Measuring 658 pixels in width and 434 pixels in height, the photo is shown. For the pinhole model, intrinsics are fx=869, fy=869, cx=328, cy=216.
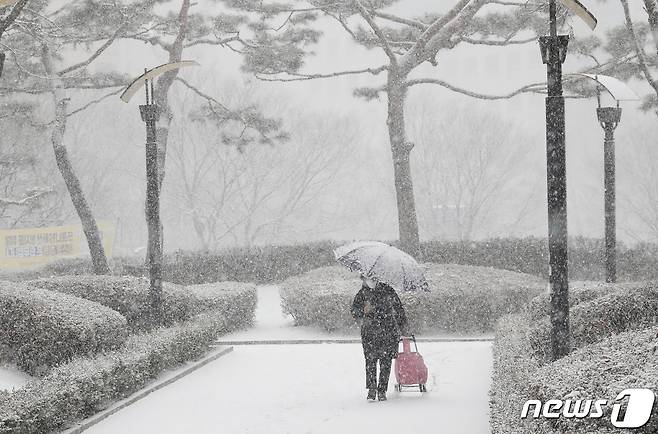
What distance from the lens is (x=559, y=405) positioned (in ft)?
19.2

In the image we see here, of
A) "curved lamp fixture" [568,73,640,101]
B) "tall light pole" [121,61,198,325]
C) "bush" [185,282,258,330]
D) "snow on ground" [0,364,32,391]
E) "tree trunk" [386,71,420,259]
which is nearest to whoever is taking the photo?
"snow on ground" [0,364,32,391]

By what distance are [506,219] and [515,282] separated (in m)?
37.7

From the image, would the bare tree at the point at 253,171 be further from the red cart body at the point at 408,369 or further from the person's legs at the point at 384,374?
the person's legs at the point at 384,374

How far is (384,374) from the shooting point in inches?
383

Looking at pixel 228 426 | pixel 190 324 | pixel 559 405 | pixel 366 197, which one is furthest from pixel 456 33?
pixel 366 197

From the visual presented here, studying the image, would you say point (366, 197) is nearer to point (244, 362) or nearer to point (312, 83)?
point (312, 83)

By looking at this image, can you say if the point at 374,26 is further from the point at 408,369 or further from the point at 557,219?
the point at 557,219

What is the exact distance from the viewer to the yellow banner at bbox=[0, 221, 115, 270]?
28844mm

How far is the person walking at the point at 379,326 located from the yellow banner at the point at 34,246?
69.5ft

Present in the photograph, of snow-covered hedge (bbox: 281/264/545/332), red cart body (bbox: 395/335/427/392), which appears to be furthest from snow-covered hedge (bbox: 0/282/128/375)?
snow-covered hedge (bbox: 281/264/545/332)

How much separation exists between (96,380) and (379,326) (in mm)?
3117

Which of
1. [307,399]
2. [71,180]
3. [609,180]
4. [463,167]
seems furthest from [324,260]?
[463,167]

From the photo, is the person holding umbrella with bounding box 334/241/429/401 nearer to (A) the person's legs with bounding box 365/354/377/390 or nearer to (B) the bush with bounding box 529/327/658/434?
(A) the person's legs with bounding box 365/354/377/390

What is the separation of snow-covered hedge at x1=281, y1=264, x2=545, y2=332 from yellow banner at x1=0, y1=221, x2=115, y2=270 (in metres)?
14.9
